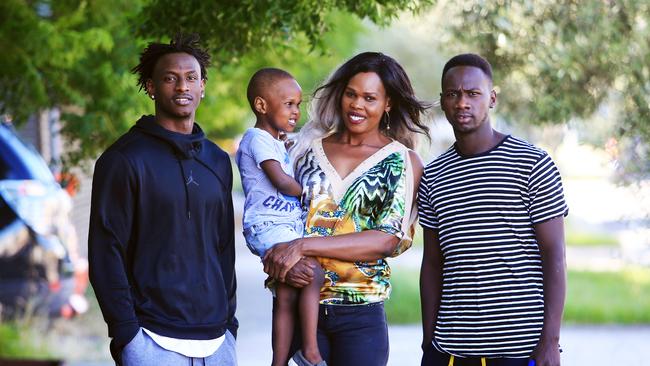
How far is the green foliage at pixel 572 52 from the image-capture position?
8.07 meters

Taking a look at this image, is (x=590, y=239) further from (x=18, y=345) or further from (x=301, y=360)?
(x=301, y=360)

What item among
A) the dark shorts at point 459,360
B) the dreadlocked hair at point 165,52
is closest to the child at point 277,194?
the dreadlocked hair at point 165,52

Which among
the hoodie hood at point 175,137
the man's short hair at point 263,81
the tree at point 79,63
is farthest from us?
the tree at point 79,63

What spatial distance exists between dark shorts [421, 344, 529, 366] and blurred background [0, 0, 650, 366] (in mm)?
1017

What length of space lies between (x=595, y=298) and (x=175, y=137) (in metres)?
11.9

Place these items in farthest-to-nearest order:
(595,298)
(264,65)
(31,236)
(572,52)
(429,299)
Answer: (595,298) < (31,236) < (264,65) < (572,52) < (429,299)

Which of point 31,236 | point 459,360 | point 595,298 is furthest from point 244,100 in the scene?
point 459,360

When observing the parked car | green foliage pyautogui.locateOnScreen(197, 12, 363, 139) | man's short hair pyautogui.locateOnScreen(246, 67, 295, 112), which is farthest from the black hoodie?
the parked car

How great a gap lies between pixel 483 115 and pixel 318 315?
1111 mm

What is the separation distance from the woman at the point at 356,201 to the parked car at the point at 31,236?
869 cm

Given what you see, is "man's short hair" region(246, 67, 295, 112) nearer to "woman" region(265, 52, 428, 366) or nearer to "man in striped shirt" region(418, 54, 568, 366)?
"woman" region(265, 52, 428, 366)

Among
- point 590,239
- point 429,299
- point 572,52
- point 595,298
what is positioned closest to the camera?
point 429,299

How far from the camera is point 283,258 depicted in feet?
14.4

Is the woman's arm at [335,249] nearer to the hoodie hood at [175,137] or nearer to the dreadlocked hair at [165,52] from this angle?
the hoodie hood at [175,137]
